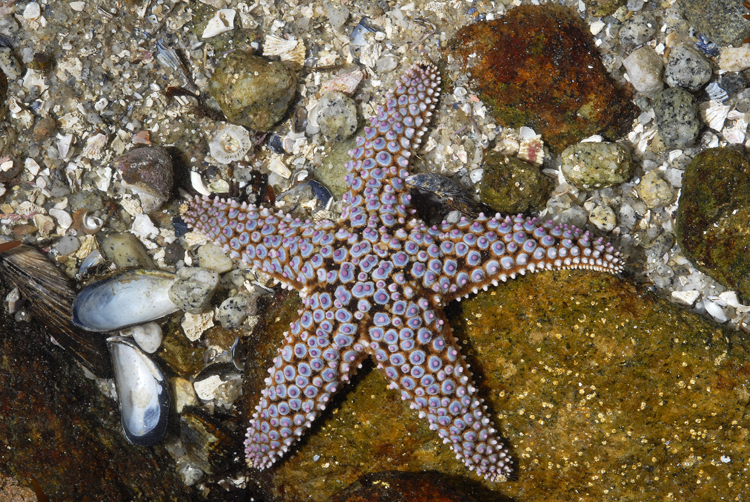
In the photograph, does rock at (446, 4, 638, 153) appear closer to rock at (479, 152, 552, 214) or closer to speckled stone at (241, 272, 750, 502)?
rock at (479, 152, 552, 214)

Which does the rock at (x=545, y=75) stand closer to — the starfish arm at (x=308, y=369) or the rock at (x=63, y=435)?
the starfish arm at (x=308, y=369)

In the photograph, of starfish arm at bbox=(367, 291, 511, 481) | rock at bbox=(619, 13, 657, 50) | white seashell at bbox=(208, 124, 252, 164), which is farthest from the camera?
white seashell at bbox=(208, 124, 252, 164)

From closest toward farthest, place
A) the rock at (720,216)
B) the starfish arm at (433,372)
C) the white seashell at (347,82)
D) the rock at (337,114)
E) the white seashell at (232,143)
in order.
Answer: the starfish arm at (433,372) < the rock at (720,216) < the rock at (337,114) < the white seashell at (347,82) < the white seashell at (232,143)

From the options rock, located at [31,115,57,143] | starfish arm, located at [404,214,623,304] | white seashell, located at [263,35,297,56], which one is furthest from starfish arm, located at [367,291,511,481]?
rock, located at [31,115,57,143]

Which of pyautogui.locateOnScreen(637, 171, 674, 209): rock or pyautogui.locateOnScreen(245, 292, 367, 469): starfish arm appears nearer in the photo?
pyautogui.locateOnScreen(245, 292, 367, 469): starfish arm

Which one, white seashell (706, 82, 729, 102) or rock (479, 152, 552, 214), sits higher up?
white seashell (706, 82, 729, 102)

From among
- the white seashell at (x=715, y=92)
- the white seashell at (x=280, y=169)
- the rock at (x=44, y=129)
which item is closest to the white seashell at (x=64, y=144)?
the rock at (x=44, y=129)

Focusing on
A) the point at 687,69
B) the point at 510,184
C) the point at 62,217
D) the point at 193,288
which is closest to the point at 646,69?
the point at 687,69
